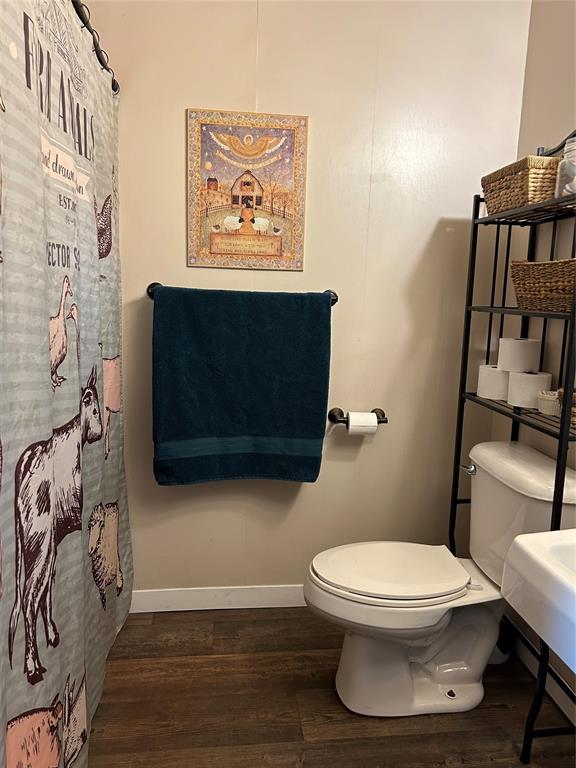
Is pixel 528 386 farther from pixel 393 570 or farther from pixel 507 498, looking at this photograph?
pixel 393 570

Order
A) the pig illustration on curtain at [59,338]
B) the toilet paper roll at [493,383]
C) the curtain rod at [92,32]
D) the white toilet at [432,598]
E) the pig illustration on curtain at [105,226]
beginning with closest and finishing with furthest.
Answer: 1. the pig illustration on curtain at [59,338]
2. the curtain rod at [92,32]
3. the white toilet at [432,598]
4. the pig illustration on curtain at [105,226]
5. the toilet paper roll at [493,383]

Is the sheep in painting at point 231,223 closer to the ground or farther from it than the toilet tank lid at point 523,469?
farther from it

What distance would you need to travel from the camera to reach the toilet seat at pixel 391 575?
152 centimetres

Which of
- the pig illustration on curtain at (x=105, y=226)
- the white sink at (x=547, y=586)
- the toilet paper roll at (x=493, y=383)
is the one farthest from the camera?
the toilet paper roll at (x=493, y=383)

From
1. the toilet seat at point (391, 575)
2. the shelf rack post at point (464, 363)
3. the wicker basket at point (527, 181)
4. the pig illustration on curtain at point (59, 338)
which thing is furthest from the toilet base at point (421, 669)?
the wicker basket at point (527, 181)

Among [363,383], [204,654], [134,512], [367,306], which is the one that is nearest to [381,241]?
[367,306]

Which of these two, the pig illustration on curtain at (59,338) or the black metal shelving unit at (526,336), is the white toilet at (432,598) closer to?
the black metal shelving unit at (526,336)

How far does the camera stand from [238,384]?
192cm

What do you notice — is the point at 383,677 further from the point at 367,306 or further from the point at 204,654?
the point at 367,306

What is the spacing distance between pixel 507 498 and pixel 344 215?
108 centimetres

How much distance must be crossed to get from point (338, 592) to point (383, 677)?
323 mm

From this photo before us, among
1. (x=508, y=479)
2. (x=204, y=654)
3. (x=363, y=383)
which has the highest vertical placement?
(x=363, y=383)

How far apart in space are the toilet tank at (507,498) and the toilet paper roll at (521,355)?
0.26 m

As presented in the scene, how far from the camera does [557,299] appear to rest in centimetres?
148
